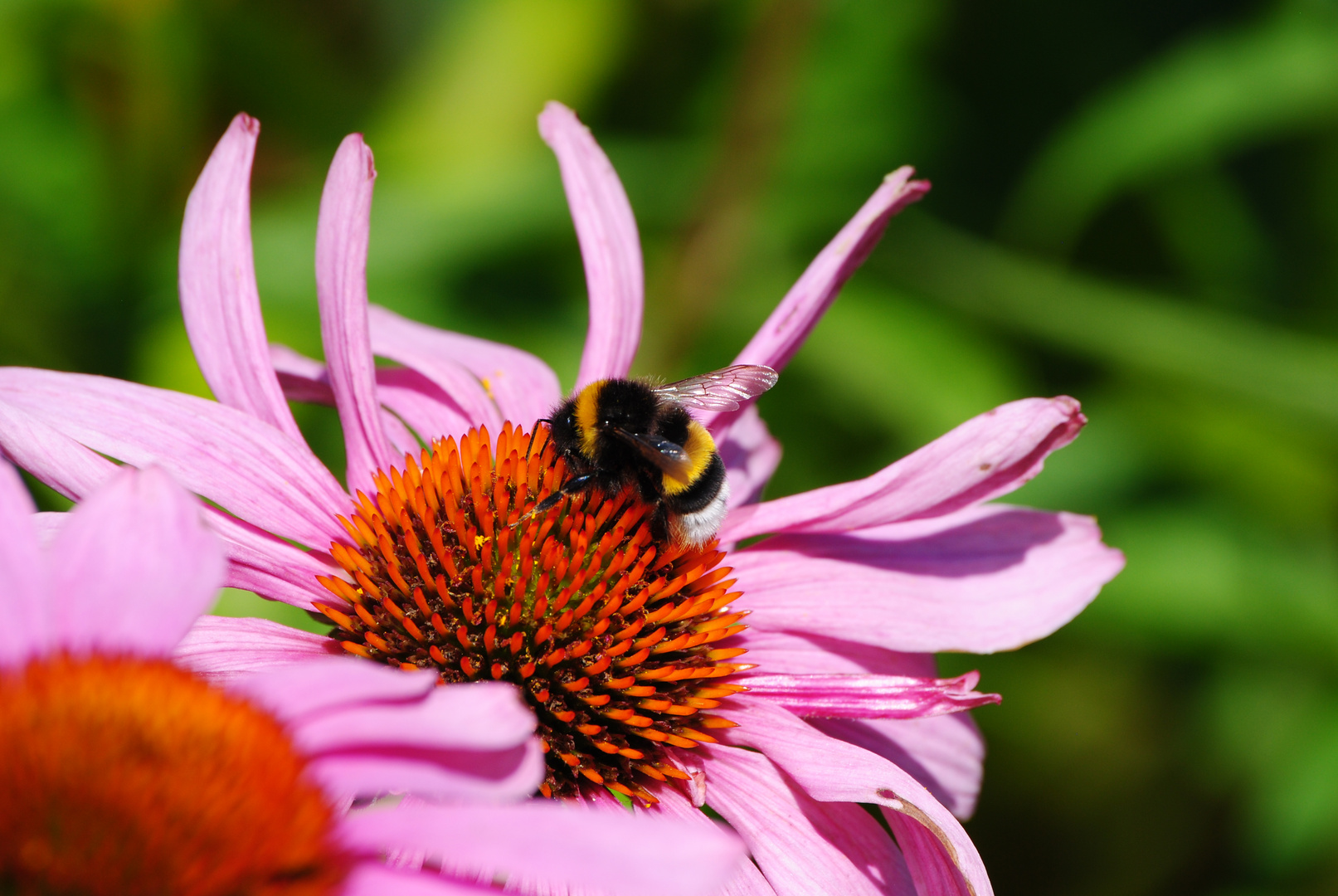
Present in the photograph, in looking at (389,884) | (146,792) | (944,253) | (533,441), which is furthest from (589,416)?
(944,253)

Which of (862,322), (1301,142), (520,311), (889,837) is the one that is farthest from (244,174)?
(1301,142)

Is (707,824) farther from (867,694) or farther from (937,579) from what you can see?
(937,579)

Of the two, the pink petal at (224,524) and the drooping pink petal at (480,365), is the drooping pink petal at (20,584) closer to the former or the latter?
the pink petal at (224,524)

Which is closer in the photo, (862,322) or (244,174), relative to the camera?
(244,174)

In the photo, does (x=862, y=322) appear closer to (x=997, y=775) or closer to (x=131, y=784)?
(x=997, y=775)

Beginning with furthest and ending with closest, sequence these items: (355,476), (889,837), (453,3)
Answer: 1. (453,3)
2. (355,476)
3. (889,837)

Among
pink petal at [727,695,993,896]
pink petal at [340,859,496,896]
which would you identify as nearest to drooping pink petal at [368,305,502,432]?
pink petal at [727,695,993,896]
